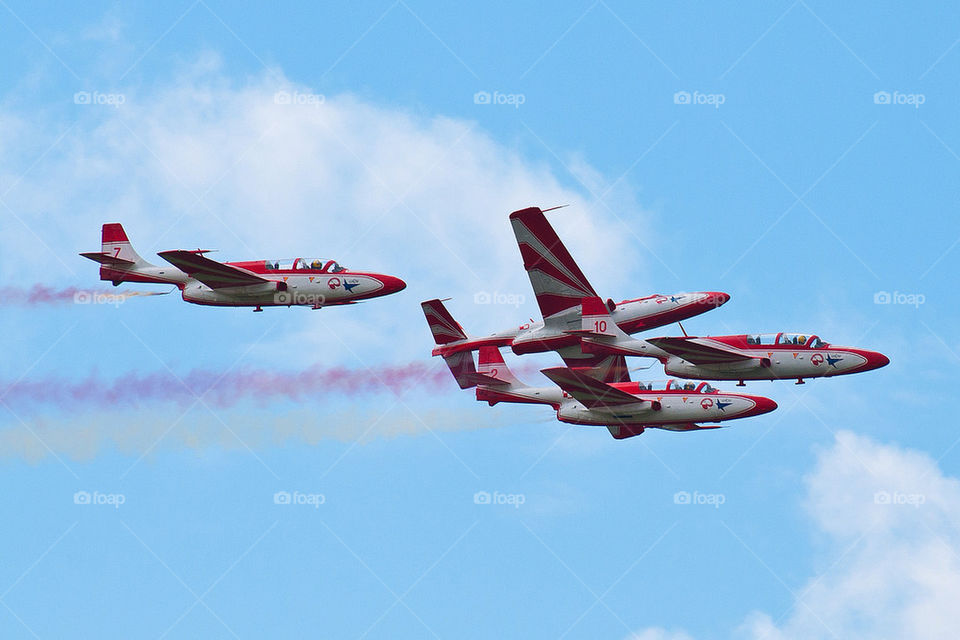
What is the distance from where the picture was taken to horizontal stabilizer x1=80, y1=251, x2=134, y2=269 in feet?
295

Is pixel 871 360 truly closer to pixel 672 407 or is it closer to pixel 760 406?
pixel 760 406

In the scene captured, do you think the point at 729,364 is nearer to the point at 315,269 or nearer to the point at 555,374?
the point at 555,374

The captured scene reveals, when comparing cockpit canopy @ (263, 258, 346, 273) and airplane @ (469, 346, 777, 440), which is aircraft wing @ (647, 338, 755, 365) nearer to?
airplane @ (469, 346, 777, 440)

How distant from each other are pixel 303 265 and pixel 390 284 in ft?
15.9

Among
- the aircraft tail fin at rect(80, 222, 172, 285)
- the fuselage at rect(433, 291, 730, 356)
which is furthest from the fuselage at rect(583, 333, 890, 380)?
the aircraft tail fin at rect(80, 222, 172, 285)

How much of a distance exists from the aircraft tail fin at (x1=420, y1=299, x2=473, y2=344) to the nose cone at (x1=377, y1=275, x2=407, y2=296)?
1173 centimetres

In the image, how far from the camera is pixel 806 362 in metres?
88.8

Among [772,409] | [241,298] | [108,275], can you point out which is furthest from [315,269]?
[772,409]

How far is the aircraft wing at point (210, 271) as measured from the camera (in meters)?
87.1

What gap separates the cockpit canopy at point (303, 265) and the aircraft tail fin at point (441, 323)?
1349cm

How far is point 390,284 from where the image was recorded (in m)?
90.2

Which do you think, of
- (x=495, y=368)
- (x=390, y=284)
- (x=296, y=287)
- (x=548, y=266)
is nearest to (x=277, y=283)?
(x=296, y=287)

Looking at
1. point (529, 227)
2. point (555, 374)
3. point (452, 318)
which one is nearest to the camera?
point (555, 374)

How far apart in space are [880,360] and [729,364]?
Result: 8.48 metres
